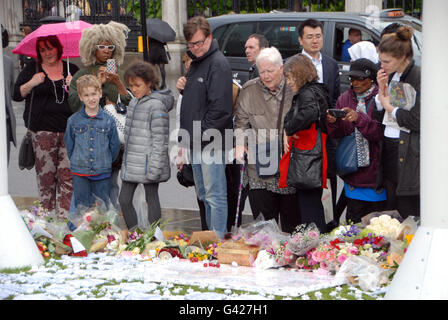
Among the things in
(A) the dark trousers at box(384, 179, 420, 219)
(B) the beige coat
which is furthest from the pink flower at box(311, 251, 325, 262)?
(B) the beige coat

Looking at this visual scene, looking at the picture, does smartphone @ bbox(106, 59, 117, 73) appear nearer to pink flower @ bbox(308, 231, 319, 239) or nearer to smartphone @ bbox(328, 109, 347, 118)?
smartphone @ bbox(328, 109, 347, 118)

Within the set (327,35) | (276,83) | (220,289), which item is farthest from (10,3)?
(220,289)

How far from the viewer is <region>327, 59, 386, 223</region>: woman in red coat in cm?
673

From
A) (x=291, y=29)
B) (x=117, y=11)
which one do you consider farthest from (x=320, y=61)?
(x=117, y=11)

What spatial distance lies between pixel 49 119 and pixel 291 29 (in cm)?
449

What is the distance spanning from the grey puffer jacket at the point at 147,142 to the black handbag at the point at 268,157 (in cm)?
90

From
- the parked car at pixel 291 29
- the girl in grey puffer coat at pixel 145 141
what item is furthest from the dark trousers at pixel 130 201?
the parked car at pixel 291 29

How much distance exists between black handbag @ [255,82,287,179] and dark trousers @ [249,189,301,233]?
182mm

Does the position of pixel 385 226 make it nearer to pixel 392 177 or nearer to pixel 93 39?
pixel 392 177

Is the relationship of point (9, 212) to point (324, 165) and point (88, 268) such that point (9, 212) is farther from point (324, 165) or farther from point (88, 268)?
point (324, 165)

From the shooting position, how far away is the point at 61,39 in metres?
8.90

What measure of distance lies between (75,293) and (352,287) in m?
1.80

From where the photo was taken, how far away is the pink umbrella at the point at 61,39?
8.72m

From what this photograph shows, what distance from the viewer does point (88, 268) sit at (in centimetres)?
609
